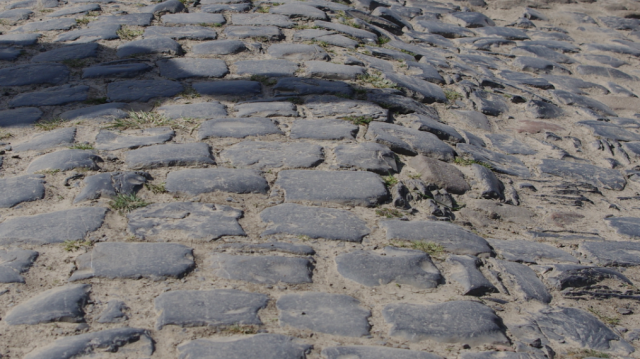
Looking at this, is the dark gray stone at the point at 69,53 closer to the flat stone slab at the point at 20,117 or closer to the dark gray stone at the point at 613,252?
the flat stone slab at the point at 20,117

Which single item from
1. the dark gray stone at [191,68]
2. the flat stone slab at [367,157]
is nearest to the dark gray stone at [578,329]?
the flat stone slab at [367,157]

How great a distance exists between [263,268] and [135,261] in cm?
34

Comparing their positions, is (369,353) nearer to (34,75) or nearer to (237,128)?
(237,128)

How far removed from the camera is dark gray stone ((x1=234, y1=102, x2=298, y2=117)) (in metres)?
2.81

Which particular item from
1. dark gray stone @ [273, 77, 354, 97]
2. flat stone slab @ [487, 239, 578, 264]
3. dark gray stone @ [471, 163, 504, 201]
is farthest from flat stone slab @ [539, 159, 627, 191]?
dark gray stone @ [273, 77, 354, 97]

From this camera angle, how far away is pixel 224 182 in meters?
2.22

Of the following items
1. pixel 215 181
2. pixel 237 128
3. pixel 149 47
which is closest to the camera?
pixel 215 181

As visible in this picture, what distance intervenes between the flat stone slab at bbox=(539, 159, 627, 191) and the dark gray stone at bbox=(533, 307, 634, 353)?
3.62 ft

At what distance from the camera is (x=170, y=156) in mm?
2373

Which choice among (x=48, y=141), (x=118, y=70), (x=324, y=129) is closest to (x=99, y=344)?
(x=48, y=141)

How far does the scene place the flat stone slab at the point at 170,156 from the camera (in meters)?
2.33

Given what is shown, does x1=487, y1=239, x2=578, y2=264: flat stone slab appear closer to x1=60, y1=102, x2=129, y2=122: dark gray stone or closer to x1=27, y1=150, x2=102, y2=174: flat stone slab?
x1=27, y1=150, x2=102, y2=174: flat stone slab

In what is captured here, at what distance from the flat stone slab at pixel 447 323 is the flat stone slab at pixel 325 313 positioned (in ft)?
0.25

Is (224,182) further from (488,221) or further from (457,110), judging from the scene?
(457,110)
